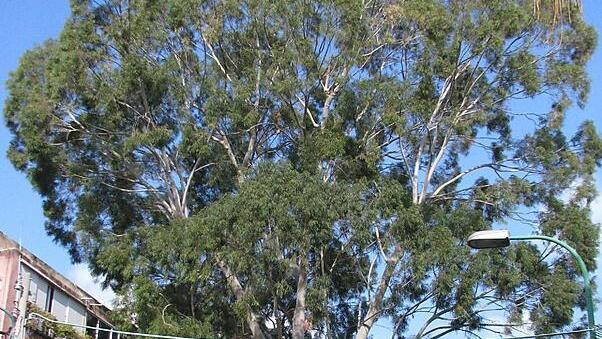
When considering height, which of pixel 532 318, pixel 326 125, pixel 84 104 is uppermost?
pixel 84 104

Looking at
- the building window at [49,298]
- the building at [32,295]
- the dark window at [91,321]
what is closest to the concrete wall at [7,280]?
the building at [32,295]

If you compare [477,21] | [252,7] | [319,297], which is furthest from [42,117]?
[477,21]

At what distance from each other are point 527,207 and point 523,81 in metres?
4.20

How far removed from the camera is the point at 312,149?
1124 inches

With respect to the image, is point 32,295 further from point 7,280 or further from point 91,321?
point 91,321

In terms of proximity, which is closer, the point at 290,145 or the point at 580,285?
the point at 580,285

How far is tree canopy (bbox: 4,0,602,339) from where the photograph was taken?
2731 cm

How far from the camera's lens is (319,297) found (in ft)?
87.9

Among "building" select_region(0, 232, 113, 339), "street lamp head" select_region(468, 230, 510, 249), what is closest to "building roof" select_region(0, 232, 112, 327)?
"building" select_region(0, 232, 113, 339)

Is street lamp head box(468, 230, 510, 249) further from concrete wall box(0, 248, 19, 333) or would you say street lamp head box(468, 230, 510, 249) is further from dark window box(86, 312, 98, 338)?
dark window box(86, 312, 98, 338)

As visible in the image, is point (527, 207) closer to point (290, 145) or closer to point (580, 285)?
point (580, 285)

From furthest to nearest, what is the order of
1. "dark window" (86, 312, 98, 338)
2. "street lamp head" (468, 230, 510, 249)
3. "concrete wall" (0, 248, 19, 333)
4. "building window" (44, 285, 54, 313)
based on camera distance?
"dark window" (86, 312, 98, 338) < "building window" (44, 285, 54, 313) < "concrete wall" (0, 248, 19, 333) < "street lamp head" (468, 230, 510, 249)

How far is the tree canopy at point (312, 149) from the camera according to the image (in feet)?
89.6

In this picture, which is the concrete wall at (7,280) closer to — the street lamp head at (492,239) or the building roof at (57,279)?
the building roof at (57,279)
